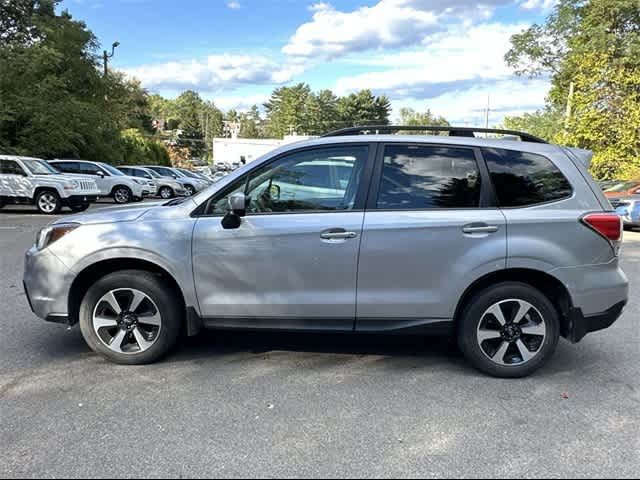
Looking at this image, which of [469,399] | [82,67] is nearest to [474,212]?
[469,399]

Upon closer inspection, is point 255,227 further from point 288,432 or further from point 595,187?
point 595,187

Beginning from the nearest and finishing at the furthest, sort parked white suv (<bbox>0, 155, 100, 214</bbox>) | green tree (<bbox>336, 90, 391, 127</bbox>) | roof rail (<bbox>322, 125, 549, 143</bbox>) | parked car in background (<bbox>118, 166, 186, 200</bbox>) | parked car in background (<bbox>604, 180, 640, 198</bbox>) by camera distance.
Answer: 1. roof rail (<bbox>322, 125, 549, 143</bbox>)
2. parked car in background (<bbox>604, 180, 640, 198</bbox>)
3. parked white suv (<bbox>0, 155, 100, 214</bbox>)
4. parked car in background (<bbox>118, 166, 186, 200</bbox>)
5. green tree (<bbox>336, 90, 391, 127</bbox>)

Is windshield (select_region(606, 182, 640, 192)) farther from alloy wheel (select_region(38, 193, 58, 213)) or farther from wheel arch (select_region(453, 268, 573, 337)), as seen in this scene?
alloy wheel (select_region(38, 193, 58, 213))

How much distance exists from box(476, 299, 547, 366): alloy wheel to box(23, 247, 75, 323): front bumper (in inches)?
124

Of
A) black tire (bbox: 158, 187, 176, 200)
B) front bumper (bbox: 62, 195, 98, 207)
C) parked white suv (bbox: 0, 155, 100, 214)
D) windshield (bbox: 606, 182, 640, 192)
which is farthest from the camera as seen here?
black tire (bbox: 158, 187, 176, 200)

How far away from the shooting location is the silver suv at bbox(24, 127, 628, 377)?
3764mm

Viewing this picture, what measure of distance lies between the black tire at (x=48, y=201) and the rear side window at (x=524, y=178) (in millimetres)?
14006

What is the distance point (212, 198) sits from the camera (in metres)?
3.92

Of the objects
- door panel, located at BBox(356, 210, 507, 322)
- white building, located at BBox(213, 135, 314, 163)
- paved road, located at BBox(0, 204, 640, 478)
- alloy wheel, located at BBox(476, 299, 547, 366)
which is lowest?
paved road, located at BBox(0, 204, 640, 478)

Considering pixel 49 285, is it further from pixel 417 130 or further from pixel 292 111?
pixel 292 111

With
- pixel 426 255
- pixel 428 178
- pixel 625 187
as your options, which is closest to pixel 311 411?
pixel 426 255

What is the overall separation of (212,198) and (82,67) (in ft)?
94.0

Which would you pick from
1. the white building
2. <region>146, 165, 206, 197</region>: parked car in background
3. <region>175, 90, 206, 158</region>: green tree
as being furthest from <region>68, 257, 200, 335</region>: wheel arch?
<region>175, 90, 206, 158</region>: green tree

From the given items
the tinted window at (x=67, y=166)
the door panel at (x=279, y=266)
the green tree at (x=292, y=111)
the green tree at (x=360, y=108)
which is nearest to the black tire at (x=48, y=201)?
the tinted window at (x=67, y=166)
